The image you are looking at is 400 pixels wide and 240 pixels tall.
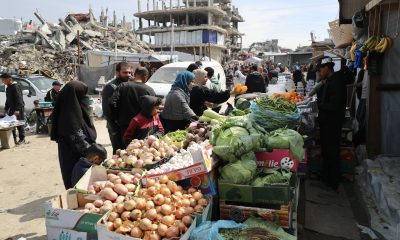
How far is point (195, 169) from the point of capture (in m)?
3.14

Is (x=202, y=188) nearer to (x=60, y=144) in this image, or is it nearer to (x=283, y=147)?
(x=283, y=147)

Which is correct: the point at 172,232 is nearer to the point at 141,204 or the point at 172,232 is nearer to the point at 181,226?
the point at 181,226

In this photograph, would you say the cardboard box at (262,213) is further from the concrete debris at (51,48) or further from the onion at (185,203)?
the concrete debris at (51,48)

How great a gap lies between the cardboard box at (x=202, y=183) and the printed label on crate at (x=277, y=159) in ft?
2.68

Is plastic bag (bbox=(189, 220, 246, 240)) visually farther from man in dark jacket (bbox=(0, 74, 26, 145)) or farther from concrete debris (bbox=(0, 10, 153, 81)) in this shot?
concrete debris (bbox=(0, 10, 153, 81))

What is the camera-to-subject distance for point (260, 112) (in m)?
4.79

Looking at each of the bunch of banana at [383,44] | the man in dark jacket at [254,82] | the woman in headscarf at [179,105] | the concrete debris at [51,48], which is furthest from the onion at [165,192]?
the concrete debris at [51,48]

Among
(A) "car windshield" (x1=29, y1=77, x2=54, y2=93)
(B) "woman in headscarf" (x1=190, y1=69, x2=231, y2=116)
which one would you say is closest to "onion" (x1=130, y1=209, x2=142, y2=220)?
(B) "woman in headscarf" (x1=190, y1=69, x2=231, y2=116)

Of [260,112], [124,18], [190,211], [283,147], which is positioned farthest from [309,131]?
[124,18]

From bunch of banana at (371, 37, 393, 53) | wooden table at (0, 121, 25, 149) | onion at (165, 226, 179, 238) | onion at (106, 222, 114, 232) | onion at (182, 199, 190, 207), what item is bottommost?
wooden table at (0, 121, 25, 149)

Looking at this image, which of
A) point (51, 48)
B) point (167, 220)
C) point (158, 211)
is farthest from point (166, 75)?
point (51, 48)

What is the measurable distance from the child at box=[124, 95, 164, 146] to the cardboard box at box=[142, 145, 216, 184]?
1461 millimetres

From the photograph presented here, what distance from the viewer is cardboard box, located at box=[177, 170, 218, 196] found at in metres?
3.23

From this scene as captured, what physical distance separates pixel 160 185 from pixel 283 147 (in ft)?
5.08
